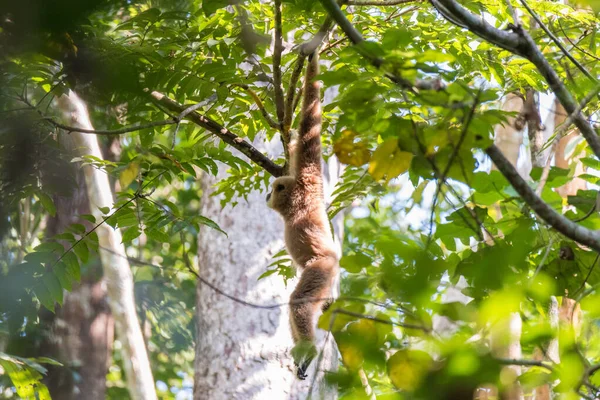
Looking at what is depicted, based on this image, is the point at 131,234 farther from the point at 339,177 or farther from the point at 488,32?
the point at 488,32

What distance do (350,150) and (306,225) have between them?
6.56 ft

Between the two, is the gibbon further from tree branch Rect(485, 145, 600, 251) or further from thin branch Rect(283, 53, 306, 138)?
tree branch Rect(485, 145, 600, 251)

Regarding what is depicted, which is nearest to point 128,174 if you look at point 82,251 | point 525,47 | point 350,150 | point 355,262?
point 82,251

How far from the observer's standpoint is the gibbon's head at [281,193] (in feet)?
14.4

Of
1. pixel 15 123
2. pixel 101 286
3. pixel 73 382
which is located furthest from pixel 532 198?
pixel 101 286

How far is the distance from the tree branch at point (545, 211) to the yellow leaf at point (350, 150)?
0.71 meters

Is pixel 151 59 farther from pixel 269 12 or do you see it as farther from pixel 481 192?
pixel 481 192

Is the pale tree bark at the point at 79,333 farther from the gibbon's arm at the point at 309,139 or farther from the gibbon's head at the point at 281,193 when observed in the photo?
the gibbon's arm at the point at 309,139

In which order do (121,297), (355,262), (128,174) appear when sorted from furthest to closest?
(121,297) → (128,174) → (355,262)

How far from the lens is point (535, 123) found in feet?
A: 12.6

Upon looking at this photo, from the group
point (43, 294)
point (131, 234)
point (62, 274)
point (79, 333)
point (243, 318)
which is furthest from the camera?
point (79, 333)

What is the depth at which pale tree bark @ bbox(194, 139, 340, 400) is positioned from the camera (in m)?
6.61

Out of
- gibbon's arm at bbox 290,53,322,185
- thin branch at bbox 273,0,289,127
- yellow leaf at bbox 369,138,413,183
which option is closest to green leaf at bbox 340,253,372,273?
yellow leaf at bbox 369,138,413,183

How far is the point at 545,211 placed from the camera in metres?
2.01
